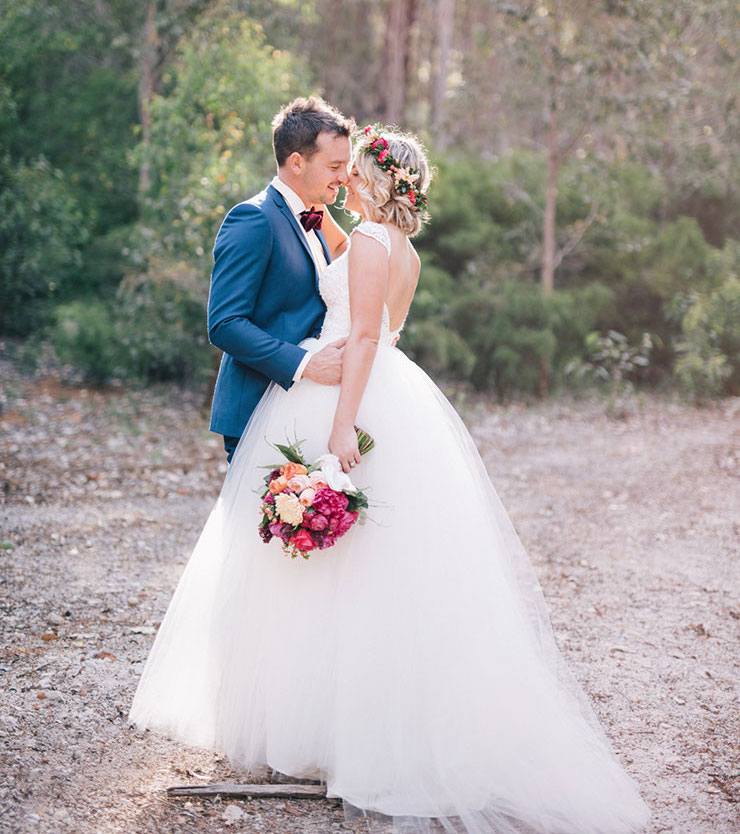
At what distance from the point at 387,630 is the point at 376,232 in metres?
1.21

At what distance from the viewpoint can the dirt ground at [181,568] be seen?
3361 mm

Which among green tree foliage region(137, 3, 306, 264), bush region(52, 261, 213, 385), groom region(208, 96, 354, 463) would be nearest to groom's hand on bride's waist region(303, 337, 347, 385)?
groom region(208, 96, 354, 463)

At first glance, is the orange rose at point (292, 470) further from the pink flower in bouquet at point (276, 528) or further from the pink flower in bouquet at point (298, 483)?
the pink flower in bouquet at point (276, 528)

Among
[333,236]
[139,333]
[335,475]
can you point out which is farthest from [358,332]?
[139,333]

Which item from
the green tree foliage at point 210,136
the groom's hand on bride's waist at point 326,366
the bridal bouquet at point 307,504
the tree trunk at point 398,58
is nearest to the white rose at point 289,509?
the bridal bouquet at point 307,504

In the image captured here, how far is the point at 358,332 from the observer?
3.24 m

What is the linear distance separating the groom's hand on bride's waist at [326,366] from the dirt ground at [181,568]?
132 centimetres

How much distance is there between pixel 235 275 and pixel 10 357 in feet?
33.7

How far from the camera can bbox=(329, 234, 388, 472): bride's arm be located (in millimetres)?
3211

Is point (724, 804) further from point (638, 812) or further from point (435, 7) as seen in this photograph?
point (435, 7)

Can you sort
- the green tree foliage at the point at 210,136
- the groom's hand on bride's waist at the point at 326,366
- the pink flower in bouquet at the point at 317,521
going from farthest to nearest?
the green tree foliage at the point at 210,136 < the groom's hand on bride's waist at the point at 326,366 < the pink flower in bouquet at the point at 317,521

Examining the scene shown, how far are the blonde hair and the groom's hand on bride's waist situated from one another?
44cm

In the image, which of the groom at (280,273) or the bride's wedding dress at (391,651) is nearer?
the bride's wedding dress at (391,651)

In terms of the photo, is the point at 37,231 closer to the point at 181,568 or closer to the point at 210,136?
the point at 210,136
